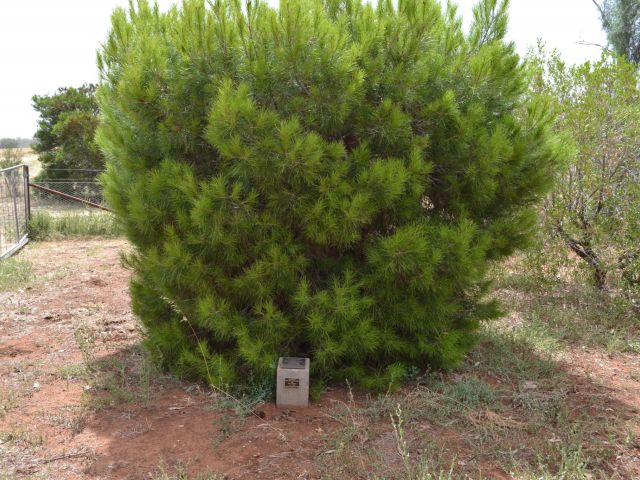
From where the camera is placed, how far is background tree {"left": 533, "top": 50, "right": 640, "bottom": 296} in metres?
5.57

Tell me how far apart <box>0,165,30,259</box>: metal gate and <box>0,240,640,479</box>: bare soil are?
555cm

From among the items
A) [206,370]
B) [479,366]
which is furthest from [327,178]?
[479,366]

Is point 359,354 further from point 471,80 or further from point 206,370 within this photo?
point 471,80

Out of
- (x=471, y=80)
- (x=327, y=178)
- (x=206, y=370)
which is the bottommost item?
(x=206, y=370)

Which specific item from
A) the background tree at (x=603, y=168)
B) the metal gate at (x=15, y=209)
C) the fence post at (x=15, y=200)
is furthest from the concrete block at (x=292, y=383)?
the fence post at (x=15, y=200)

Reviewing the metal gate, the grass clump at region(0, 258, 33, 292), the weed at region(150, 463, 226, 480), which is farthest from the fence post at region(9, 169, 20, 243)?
the weed at region(150, 463, 226, 480)

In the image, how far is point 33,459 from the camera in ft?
9.91

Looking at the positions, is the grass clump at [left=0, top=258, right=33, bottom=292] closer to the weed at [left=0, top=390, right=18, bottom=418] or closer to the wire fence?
the weed at [left=0, top=390, right=18, bottom=418]

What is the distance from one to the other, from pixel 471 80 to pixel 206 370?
94.1 inches

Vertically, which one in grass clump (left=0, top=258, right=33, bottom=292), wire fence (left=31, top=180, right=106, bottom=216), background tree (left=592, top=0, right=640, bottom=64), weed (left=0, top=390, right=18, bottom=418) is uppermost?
background tree (left=592, top=0, right=640, bottom=64)

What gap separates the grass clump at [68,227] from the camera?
A: 10.4 m

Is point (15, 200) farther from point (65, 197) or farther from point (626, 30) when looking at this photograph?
point (626, 30)

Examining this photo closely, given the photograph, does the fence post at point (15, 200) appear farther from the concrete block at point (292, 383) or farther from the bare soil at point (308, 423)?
the concrete block at point (292, 383)

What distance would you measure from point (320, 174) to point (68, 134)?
14.7m
